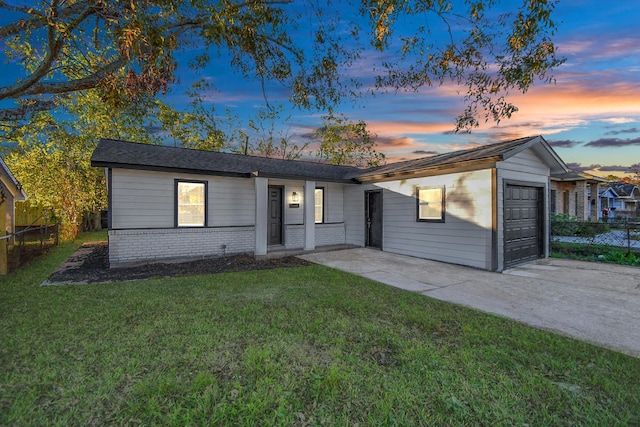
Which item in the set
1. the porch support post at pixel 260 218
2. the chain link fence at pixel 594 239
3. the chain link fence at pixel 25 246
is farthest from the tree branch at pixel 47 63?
the chain link fence at pixel 594 239

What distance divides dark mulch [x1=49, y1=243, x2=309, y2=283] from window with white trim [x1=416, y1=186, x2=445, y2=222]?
3946mm

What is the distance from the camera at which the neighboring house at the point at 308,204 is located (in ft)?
25.4

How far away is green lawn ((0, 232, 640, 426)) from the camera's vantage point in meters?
2.26

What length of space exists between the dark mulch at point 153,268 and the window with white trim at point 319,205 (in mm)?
2457

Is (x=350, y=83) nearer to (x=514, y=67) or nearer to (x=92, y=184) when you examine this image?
(x=514, y=67)

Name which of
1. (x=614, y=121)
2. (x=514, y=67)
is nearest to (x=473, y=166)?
(x=514, y=67)

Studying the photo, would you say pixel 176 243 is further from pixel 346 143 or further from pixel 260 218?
pixel 346 143

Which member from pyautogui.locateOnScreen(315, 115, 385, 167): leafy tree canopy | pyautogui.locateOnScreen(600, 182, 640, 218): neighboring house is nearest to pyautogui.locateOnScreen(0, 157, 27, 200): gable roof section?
pyautogui.locateOnScreen(315, 115, 385, 167): leafy tree canopy

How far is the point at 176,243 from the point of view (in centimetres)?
871

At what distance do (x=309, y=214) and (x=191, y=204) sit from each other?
12.5ft

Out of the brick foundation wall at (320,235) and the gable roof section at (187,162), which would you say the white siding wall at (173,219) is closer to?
the brick foundation wall at (320,235)

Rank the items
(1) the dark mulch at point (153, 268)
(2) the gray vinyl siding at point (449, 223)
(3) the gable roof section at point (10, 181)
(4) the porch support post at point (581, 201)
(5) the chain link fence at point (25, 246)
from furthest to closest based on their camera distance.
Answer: (4) the porch support post at point (581, 201)
(3) the gable roof section at point (10, 181)
(5) the chain link fence at point (25, 246)
(2) the gray vinyl siding at point (449, 223)
(1) the dark mulch at point (153, 268)

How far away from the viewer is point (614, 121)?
978 centimetres

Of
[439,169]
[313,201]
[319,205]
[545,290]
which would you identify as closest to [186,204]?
[313,201]
